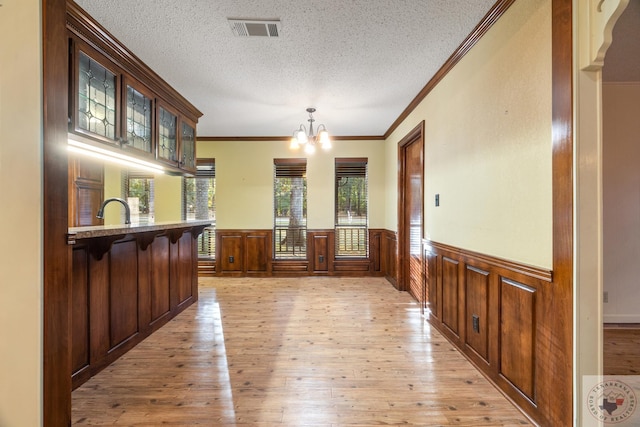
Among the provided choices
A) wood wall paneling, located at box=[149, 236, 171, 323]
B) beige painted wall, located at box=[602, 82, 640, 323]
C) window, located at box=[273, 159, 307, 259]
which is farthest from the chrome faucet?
beige painted wall, located at box=[602, 82, 640, 323]

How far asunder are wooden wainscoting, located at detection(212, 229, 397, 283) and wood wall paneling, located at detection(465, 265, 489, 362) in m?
3.03

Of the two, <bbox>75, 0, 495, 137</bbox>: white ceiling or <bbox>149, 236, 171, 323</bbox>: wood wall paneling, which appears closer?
<bbox>75, 0, 495, 137</bbox>: white ceiling

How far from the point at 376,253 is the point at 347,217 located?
903 mm

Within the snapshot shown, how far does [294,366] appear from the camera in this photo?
2.26 metres

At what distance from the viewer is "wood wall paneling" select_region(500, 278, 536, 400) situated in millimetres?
1675

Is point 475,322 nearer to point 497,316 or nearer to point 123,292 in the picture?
point 497,316

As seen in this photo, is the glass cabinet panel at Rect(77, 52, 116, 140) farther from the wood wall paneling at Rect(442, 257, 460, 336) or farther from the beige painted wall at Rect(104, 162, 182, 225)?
the wood wall paneling at Rect(442, 257, 460, 336)

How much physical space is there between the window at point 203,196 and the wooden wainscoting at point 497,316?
432 centimetres

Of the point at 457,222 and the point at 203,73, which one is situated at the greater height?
the point at 203,73

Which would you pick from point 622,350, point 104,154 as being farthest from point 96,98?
point 622,350

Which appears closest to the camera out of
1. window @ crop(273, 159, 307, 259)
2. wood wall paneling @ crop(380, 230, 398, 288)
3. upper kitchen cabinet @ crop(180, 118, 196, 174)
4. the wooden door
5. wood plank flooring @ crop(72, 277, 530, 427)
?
wood plank flooring @ crop(72, 277, 530, 427)

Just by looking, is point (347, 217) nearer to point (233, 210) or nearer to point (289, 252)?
point (289, 252)
